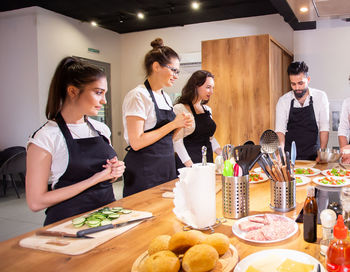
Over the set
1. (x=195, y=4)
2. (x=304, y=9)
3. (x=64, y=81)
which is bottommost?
(x=64, y=81)

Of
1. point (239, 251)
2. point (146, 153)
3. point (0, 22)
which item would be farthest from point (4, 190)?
point (239, 251)

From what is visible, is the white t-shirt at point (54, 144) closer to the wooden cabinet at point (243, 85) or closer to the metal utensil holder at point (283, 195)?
the metal utensil holder at point (283, 195)

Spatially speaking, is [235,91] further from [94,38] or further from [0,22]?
[0,22]

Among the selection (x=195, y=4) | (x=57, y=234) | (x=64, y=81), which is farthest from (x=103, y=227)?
(x=195, y=4)

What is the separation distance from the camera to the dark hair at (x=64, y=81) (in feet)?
5.19

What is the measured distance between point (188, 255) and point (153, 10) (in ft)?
17.6

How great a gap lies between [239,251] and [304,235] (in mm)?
225

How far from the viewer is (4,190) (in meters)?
5.21

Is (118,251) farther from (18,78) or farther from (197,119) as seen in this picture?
(18,78)

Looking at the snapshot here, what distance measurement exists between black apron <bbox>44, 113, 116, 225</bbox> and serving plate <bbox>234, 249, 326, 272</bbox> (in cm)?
92

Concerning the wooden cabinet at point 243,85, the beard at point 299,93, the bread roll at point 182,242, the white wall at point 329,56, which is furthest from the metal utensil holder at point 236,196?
Result: the white wall at point 329,56

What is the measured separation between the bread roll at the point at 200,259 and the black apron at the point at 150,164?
50.8 inches

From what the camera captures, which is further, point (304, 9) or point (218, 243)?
point (304, 9)

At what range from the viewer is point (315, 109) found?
3188 mm
